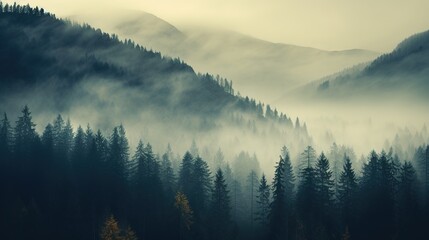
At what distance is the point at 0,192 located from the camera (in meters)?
130

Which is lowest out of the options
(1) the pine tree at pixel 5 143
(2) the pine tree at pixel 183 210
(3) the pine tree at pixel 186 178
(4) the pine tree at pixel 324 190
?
(2) the pine tree at pixel 183 210

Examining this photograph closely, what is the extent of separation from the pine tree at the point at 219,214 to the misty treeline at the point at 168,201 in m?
0.18

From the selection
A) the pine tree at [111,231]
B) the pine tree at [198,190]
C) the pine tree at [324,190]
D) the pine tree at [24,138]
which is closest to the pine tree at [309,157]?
the pine tree at [324,190]

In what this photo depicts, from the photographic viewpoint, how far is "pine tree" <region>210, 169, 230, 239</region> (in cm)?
12325

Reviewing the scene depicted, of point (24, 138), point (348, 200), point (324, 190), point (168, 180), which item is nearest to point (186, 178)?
point (168, 180)

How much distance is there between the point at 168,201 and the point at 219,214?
10.6 meters

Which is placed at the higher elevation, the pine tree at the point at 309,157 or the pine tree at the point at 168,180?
the pine tree at the point at 309,157

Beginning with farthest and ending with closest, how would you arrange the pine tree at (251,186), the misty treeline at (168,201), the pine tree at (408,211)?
1. the pine tree at (251,186)
2. the pine tree at (408,211)
3. the misty treeline at (168,201)

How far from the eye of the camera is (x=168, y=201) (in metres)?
131

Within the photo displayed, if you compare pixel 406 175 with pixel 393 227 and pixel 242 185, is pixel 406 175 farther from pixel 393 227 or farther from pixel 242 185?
pixel 242 185

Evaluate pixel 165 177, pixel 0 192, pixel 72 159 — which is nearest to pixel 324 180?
pixel 165 177

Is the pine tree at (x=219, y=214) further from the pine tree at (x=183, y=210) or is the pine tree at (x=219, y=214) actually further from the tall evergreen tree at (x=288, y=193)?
the tall evergreen tree at (x=288, y=193)

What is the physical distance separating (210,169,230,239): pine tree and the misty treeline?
0.59ft

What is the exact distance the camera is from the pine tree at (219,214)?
12325 centimetres
